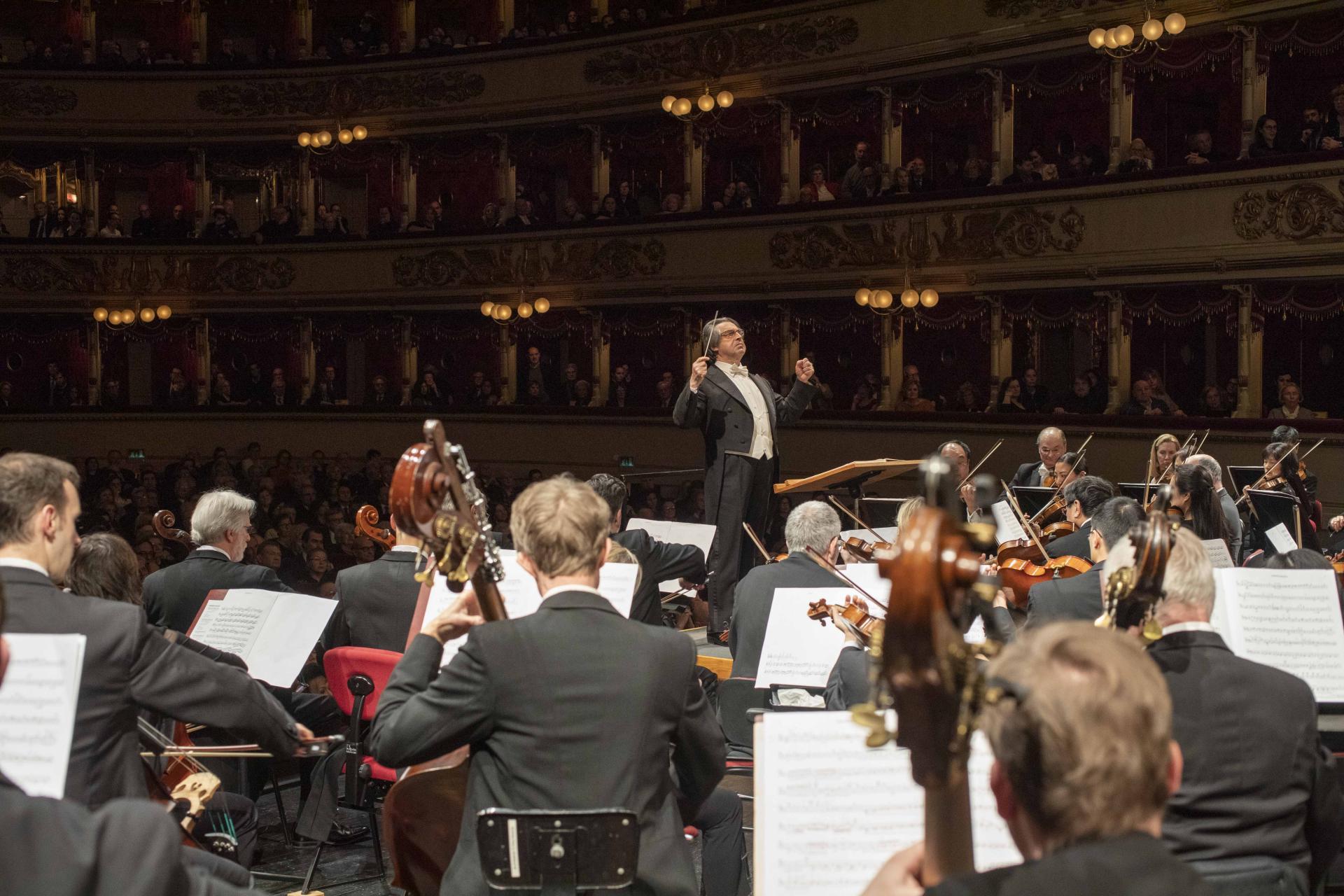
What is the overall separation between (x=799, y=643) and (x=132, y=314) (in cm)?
1728

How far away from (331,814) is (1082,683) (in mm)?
4097

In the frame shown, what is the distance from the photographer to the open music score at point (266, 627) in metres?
4.89

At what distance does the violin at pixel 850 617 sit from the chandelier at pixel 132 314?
55.1 feet

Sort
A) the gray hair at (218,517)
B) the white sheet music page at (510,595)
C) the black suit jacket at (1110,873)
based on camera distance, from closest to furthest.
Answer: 1. the black suit jacket at (1110,873)
2. the white sheet music page at (510,595)
3. the gray hair at (218,517)

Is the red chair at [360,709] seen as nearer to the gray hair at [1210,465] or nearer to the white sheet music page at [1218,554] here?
the white sheet music page at [1218,554]

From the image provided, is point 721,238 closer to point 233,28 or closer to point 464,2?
point 464,2

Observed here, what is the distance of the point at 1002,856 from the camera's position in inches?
107

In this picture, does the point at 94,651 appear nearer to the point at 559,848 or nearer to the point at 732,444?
the point at 559,848

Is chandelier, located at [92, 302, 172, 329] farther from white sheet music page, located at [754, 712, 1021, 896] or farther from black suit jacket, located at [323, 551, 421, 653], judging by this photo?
white sheet music page, located at [754, 712, 1021, 896]

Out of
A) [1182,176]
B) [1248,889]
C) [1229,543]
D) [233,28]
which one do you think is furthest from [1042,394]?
[233,28]

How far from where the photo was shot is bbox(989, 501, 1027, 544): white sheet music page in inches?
290

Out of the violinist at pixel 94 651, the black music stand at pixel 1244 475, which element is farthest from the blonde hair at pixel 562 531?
the black music stand at pixel 1244 475

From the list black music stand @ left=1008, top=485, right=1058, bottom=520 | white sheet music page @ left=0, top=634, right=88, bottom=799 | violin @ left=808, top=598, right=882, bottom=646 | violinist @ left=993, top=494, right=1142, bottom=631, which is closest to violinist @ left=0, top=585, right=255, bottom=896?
white sheet music page @ left=0, top=634, right=88, bottom=799

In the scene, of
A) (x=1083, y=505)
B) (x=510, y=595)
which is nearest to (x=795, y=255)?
(x=1083, y=505)
